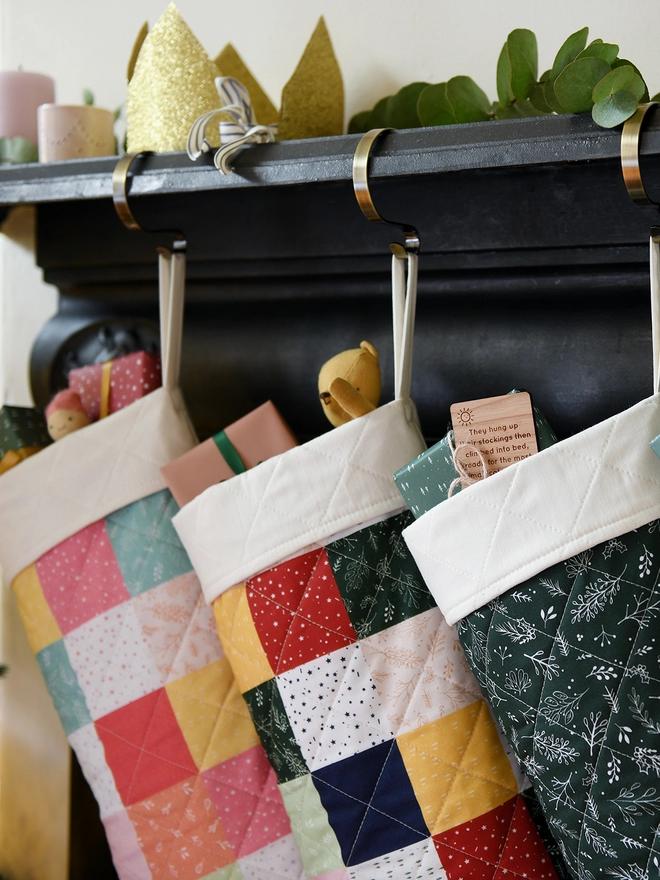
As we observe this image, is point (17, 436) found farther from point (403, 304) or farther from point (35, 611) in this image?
point (403, 304)

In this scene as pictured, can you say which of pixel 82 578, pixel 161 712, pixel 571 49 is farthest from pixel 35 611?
pixel 571 49

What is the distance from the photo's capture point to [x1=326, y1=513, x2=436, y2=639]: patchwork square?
75 cm

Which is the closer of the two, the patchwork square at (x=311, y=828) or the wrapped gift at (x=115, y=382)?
the patchwork square at (x=311, y=828)

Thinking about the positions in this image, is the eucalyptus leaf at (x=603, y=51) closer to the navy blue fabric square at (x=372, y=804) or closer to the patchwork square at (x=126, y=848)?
the navy blue fabric square at (x=372, y=804)

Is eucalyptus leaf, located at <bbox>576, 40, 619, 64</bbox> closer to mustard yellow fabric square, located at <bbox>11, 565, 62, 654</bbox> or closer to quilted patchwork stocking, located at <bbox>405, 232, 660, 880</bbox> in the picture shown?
quilted patchwork stocking, located at <bbox>405, 232, 660, 880</bbox>

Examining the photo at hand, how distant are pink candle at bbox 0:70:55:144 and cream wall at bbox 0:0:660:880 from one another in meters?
0.09

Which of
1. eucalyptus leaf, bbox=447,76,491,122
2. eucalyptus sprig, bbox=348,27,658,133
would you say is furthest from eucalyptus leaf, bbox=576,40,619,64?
eucalyptus leaf, bbox=447,76,491,122

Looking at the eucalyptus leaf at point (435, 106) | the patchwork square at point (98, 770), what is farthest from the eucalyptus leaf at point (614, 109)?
the patchwork square at point (98, 770)

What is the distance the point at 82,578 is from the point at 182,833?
289mm

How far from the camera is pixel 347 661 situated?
0.75m

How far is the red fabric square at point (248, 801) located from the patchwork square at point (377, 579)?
0.77ft

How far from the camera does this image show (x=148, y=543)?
879mm

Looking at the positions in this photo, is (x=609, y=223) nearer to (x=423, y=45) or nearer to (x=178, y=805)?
(x=423, y=45)

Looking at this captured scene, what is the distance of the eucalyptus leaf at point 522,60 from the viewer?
0.73 m
